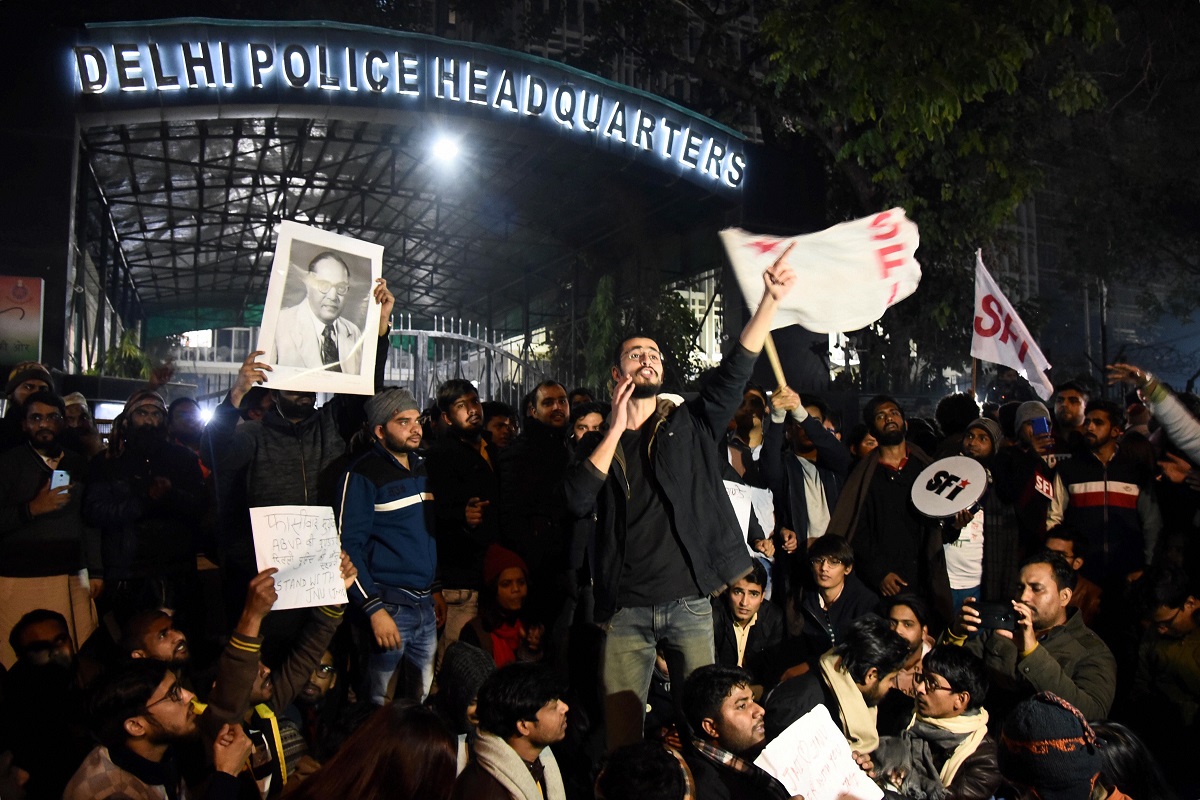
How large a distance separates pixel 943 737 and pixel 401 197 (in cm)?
1444

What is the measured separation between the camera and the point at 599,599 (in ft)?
12.5

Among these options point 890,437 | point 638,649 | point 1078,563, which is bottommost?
point 638,649

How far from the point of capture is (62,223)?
337 inches

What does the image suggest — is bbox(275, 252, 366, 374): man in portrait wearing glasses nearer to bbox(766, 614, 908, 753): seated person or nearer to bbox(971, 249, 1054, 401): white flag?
bbox(766, 614, 908, 753): seated person

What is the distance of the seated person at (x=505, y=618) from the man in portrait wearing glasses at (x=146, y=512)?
1684 mm

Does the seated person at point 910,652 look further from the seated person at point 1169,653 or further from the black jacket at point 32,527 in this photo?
the black jacket at point 32,527

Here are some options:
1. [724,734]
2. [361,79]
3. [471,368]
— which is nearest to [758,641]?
[724,734]

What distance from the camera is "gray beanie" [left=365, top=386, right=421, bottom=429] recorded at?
4.69 meters

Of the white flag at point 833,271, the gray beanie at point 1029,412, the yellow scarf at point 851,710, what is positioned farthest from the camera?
the gray beanie at point 1029,412

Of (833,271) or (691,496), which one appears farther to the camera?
(833,271)

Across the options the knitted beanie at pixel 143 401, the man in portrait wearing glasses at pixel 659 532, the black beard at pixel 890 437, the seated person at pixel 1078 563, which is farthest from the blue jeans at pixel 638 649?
the knitted beanie at pixel 143 401

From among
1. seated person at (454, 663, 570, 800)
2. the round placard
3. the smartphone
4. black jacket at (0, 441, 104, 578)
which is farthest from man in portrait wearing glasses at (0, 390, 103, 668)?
the smartphone

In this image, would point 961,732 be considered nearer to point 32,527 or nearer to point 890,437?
point 890,437

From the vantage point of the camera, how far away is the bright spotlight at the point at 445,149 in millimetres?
11375
